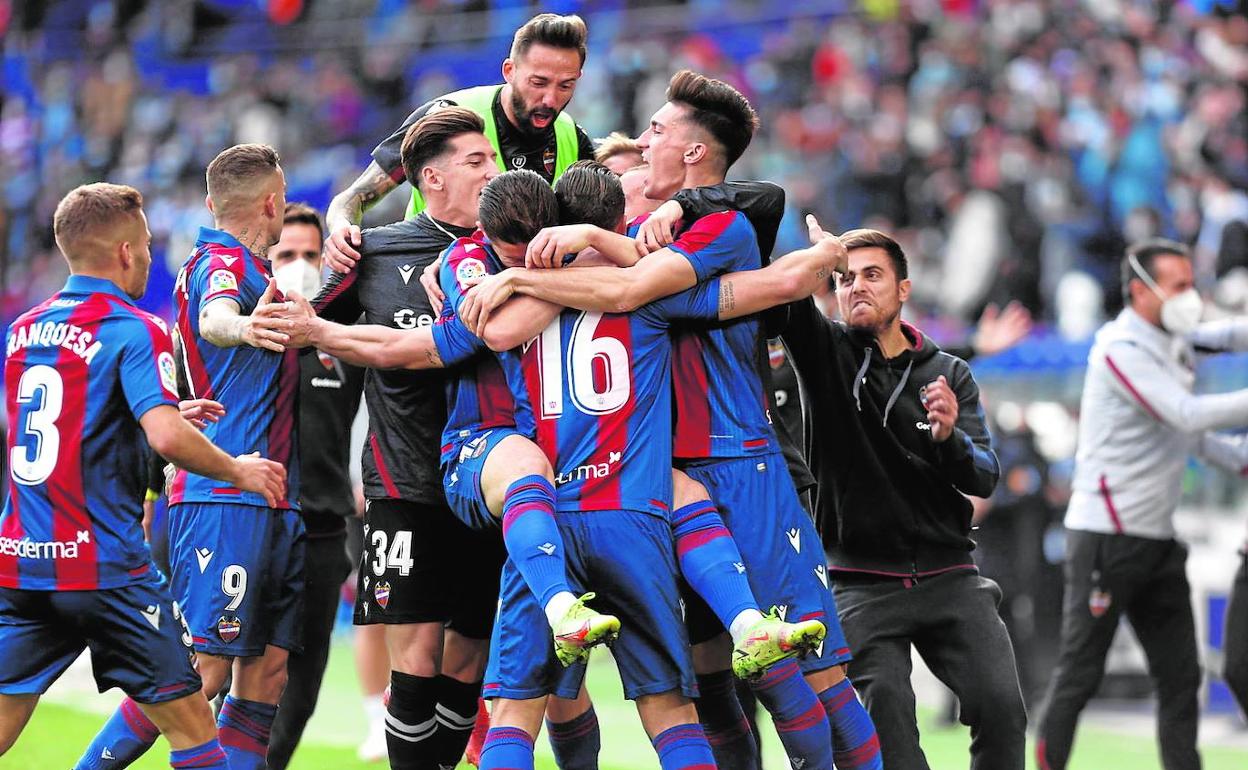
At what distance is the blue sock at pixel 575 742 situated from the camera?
6.29 meters

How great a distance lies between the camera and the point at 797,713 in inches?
220

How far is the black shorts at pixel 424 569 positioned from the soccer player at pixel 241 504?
1.37ft

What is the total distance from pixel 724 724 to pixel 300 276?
10.5 feet

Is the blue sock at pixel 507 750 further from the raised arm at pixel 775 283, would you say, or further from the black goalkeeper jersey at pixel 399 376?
the raised arm at pixel 775 283

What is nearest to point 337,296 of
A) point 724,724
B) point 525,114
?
point 525,114

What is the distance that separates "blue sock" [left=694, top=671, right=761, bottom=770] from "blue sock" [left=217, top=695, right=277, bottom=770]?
68.5 inches

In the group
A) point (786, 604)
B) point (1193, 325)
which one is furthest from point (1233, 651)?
point (786, 604)

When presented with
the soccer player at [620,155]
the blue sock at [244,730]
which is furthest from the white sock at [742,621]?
the soccer player at [620,155]

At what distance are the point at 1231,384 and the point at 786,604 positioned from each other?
287 inches

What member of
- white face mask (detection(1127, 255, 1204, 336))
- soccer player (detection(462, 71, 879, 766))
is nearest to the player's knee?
soccer player (detection(462, 71, 879, 766))

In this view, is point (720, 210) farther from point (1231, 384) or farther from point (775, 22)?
point (775, 22)

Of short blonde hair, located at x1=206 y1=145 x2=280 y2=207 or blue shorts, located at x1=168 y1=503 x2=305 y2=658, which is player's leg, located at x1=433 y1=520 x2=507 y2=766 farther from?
short blonde hair, located at x1=206 y1=145 x2=280 y2=207

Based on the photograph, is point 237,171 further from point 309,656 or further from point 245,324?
point 309,656

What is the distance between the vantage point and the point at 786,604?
5.72 m
